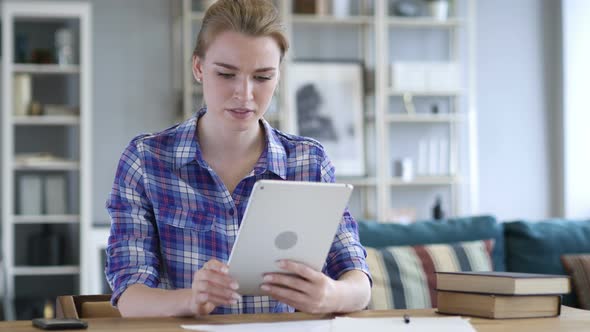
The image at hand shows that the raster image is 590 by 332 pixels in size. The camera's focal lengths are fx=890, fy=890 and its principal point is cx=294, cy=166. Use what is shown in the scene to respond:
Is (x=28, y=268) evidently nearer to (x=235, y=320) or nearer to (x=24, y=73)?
(x=24, y=73)

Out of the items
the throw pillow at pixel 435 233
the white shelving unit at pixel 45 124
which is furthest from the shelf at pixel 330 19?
the throw pillow at pixel 435 233

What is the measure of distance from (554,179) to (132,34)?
322cm

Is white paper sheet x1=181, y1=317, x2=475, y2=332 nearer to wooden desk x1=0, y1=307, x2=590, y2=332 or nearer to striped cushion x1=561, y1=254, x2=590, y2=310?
wooden desk x1=0, y1=307, x2=590, y2=332

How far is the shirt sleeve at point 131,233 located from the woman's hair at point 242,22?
0.95 feet

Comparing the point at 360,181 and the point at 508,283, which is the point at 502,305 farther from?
the point at 360,181

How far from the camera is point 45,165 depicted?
5363mm

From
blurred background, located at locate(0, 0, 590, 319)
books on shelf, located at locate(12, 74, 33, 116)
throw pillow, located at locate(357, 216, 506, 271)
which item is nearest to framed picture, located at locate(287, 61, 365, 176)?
blurred background, located at locate(0, 0, 590, 319)

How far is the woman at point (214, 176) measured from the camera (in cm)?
183

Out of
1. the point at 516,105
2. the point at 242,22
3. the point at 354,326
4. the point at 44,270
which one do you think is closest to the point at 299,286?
the point at 354,326

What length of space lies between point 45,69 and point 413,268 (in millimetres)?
3161

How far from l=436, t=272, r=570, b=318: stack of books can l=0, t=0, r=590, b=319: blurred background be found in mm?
3846

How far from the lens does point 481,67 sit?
21.4 feet

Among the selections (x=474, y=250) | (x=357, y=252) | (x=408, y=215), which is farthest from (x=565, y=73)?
(x=357, y=252)

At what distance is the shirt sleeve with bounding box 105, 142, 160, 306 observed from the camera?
5.94 ft
